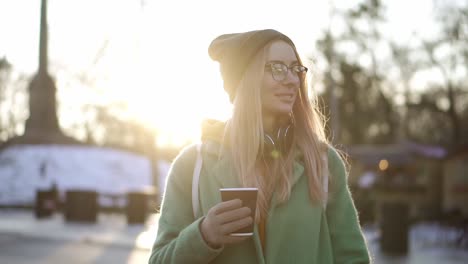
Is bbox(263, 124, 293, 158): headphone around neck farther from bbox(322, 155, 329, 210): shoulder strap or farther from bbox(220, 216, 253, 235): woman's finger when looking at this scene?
bbox(220, 216, 253, 235): woman's finger

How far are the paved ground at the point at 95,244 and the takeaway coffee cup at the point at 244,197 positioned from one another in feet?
34.3

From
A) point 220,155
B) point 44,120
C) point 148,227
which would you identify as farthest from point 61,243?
point 44,120

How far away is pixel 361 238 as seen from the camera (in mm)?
2592

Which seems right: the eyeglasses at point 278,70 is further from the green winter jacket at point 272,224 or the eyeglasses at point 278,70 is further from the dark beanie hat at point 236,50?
the green winter jacket at point 272,224

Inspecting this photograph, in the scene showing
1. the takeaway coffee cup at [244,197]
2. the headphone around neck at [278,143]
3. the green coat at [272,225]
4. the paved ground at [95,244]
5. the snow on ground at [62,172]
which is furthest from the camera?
the snow on ground at [62,172]

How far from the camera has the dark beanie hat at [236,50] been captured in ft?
8.48

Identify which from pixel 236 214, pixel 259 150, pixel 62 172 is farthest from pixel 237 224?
pixel 62 172

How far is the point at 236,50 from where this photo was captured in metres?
2.61

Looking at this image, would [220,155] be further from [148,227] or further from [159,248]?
[148,227]

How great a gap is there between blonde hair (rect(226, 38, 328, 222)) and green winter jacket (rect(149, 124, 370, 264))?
4 cm

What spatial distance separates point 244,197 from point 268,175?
1.14 feet

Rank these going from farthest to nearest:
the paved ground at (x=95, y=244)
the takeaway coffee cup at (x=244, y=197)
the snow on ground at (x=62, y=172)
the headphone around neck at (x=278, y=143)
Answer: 1. the snow on ground at (x=62, y=172)
2. the paved ground at (x=95, y=244)
3. the headphone around neck at (x=278, y=143)
4. the takeaway coffee cup at (x=244, y=197)

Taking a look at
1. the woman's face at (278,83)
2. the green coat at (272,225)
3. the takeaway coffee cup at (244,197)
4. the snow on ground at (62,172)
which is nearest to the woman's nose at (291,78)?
the woman's face at (278,83)

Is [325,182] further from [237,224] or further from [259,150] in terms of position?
[237,224]
